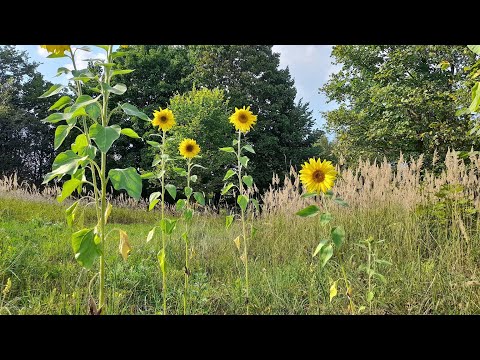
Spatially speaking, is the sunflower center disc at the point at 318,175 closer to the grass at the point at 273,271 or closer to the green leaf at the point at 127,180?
the grass at the point at 273,271

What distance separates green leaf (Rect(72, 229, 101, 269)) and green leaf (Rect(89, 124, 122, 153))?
0.21 meters

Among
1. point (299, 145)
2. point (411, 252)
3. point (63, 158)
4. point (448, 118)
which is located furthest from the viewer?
point (299, 145)

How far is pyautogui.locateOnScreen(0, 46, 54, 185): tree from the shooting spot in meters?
2.64

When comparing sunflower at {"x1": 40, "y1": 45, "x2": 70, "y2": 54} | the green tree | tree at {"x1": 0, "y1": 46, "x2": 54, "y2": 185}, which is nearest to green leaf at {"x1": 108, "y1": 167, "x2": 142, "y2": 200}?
sunflower at {"x1": 40, "y1": 45, "x2": 70, "y2": 54}

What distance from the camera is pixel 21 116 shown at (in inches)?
105

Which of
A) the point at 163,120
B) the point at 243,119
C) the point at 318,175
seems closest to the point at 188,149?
the point at 163,120

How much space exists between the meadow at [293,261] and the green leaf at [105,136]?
0.62 metres

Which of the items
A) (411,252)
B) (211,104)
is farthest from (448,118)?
(411,252)

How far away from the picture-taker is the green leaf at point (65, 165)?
2.55ft

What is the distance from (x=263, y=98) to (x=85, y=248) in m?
5.37
